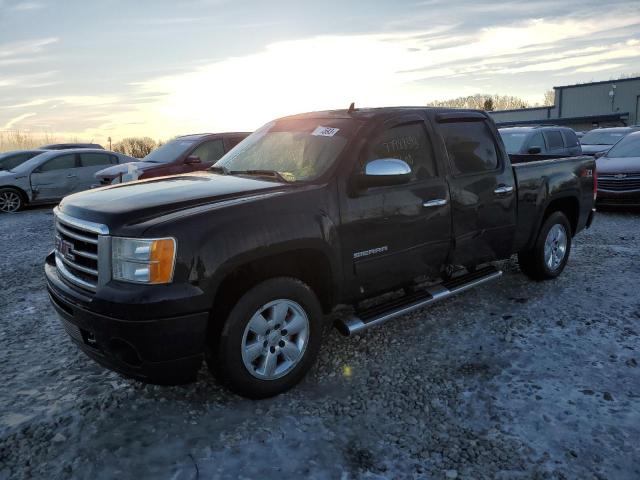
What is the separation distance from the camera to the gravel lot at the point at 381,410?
108 inches

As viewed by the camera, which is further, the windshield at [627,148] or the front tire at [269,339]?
the windshield at [627,148]

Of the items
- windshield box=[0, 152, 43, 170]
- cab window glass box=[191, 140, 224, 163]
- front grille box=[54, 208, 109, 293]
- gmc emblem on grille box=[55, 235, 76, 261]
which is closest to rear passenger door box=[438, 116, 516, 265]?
front grille box=[54, 208, 109, 293]

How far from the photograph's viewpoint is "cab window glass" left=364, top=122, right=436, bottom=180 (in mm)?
3998

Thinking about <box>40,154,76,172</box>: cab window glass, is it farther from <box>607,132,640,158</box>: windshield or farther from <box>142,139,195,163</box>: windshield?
<box>607,132,640,158</box>: windshield

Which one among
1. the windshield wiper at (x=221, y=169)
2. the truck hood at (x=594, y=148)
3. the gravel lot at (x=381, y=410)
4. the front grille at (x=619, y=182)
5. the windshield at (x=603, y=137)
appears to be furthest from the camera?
the windshield at (x=603, y=137)

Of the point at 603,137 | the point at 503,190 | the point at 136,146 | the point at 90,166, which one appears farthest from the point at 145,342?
the point at 136,146

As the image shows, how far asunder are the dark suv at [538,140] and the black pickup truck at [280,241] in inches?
285

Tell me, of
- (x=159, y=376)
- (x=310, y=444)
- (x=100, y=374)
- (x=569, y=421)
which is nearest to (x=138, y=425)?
(x=159, y=376)

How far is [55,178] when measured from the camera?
13.4 meters

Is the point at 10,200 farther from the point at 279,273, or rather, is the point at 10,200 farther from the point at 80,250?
the point at 279,273

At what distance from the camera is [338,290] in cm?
365

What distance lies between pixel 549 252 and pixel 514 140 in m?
6.87

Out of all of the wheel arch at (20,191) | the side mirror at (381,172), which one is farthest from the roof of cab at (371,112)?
the wheel arch at (20,191)

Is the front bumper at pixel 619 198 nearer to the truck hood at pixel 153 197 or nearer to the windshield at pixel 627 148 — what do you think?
the windshield at pixel 627 148
